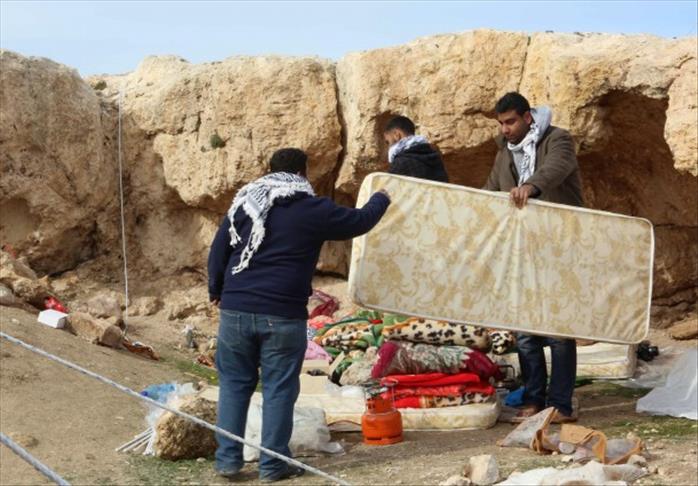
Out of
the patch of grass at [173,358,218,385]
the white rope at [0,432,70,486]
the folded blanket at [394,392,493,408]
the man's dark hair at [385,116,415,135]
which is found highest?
the man's dark hair at [385,116,415,135]

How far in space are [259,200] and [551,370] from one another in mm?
2159

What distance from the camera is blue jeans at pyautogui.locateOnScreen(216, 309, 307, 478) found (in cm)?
488

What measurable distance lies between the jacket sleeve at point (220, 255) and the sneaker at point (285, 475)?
98 cm

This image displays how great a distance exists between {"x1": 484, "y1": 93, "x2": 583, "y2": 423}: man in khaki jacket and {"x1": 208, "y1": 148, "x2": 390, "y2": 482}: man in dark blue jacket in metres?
1.30

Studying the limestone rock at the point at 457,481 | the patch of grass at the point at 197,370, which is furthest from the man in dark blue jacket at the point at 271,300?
the patch of grass at the point at 197,370

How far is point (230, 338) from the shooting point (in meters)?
4.95

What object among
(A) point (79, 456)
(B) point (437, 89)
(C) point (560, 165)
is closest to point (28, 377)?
(A) point (79, 456)

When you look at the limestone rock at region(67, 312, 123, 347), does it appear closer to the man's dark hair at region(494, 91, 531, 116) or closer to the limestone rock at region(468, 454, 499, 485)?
the man's dark hair at region(494, 91, 531, 116)

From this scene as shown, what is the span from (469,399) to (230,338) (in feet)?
5.93

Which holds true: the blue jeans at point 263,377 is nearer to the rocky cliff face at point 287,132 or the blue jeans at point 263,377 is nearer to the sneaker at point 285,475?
the sneaker at point 285,475

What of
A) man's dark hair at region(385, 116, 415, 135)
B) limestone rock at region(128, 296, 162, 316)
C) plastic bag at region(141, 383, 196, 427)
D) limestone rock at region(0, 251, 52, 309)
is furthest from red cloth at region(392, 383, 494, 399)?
limestone rock at region(128, 296, 162, 316)

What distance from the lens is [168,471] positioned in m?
5.11

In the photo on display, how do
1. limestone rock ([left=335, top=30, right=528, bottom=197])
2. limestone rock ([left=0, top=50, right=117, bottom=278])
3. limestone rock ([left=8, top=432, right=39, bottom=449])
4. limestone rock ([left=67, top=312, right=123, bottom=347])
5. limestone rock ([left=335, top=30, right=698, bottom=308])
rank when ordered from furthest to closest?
1. limestone rock ([left=0, top=50, right=117, bottom=278])
2. limestone rock ([left=335, top=30, right=528, bottom=197])
3. limestone rock ([left=335, top=30, right=698, bottom=308])
4. limestone rock ([left=67, top=312, right=123, bottom=347])
5. limestone rock ([left=8, top=432, right=39, bottom=449])

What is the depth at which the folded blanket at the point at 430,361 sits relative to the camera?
6203mm
